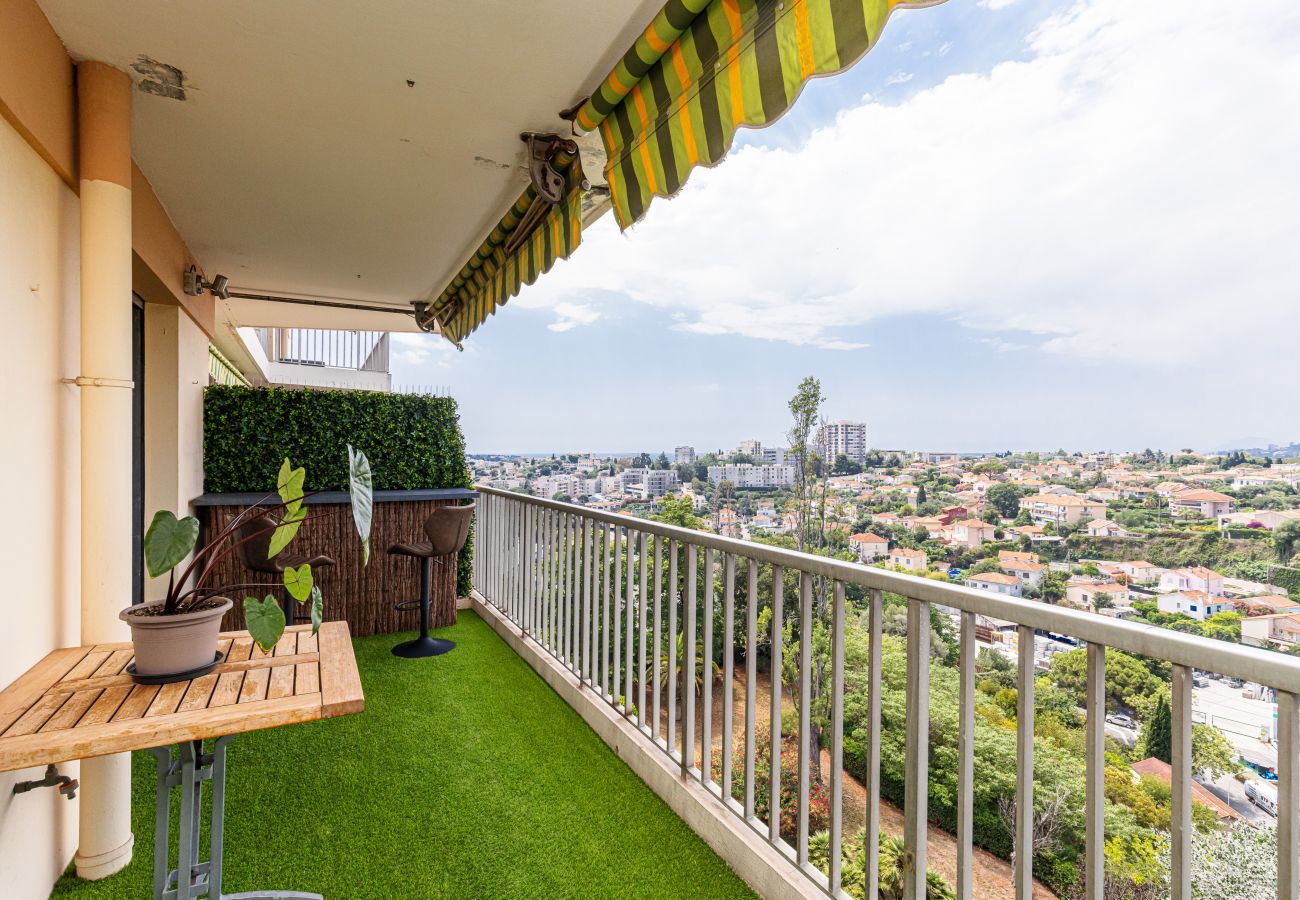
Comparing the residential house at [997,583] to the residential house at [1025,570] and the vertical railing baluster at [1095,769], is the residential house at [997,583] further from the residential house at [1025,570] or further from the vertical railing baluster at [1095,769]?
the vertical railing baluster at [1095,769]

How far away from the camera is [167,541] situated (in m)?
1.39

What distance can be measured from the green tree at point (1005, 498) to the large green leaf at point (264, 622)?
2.02 m

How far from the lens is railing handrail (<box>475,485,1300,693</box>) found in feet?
2.85

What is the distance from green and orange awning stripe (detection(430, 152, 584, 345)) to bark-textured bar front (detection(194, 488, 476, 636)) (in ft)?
4.93

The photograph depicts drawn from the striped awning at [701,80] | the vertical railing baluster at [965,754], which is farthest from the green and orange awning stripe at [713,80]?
the vertical railing baluster at [965,754]

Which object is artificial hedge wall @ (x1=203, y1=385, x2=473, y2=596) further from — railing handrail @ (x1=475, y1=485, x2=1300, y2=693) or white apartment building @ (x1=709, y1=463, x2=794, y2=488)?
railing handrail @ (x1=475, y1=485, x2=1300, y2=693)

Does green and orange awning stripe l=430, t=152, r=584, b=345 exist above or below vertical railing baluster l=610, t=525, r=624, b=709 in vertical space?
above

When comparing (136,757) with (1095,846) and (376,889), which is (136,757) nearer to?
(376,889)

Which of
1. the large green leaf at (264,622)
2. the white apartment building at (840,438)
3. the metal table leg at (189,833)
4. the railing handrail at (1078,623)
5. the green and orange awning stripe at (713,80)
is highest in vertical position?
the green and orange awning stripe at (713,80)

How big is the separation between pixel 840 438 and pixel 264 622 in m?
2.65

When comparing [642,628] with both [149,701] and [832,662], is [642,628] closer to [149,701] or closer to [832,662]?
[832,662]

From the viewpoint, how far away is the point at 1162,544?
1.38m

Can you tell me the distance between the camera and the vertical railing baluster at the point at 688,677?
2254mm

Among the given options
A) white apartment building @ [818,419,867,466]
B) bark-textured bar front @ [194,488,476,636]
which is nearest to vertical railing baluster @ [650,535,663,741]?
white apartment building @ [818,419,867,466]
